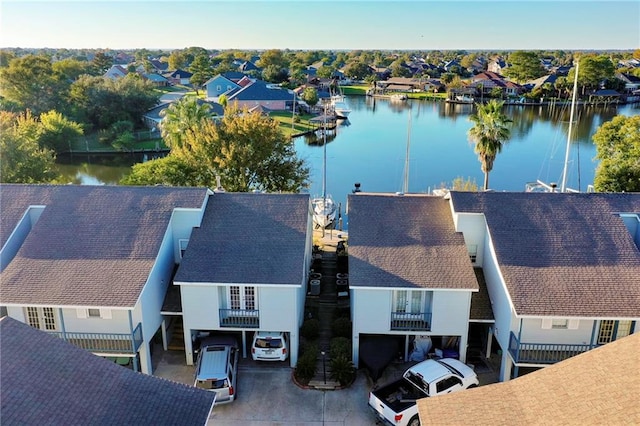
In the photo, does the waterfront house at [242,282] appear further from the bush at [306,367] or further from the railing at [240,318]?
the bush at [306,367]

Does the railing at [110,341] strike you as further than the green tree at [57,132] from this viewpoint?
No

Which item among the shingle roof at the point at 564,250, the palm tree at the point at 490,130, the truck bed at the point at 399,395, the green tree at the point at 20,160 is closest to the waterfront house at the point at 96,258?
the truck bed at the point at 399,395

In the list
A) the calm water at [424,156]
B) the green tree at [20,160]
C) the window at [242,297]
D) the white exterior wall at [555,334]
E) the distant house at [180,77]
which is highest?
the distant house at [180,77]

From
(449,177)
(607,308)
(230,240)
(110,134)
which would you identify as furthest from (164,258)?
(110,134)

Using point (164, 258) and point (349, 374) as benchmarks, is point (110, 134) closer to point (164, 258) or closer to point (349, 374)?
point (164, 258)

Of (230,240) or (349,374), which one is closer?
(349,374)

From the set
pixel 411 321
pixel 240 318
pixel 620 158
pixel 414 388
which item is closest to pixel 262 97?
pixel 620 158

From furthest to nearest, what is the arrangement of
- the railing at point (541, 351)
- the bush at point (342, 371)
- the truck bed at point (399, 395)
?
the bush at point (342, 371) < the railing at point (541, 351) < the truck bed at point (399, 395)

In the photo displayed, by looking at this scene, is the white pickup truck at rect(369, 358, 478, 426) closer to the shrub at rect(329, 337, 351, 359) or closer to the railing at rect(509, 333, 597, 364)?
the railing at rect(509, 333, 597, 364)

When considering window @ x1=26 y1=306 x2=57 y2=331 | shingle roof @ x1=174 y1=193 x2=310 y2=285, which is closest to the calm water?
shingle roof @ x1=174 y1=193 x2=310 y2=285
